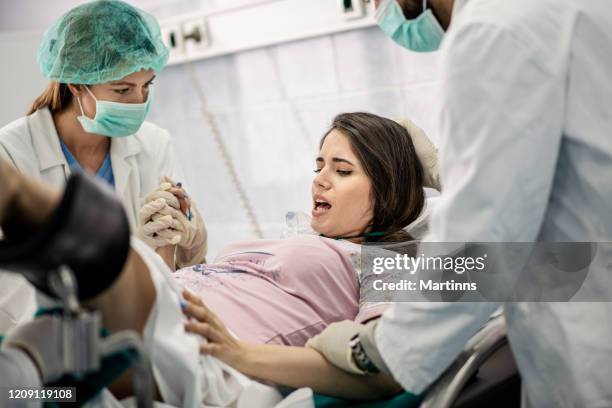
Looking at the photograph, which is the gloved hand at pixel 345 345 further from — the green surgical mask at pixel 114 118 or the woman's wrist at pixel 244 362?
the green surgical mask at pixel 114 118

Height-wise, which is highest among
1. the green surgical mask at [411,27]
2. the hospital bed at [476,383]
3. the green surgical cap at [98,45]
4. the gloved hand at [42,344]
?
the green surgical mask at [411,27]

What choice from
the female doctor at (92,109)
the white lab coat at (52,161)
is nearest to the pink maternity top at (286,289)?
the female doctor at (92,109)

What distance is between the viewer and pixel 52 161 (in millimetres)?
2332

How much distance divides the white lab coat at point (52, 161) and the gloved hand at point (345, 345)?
821mm

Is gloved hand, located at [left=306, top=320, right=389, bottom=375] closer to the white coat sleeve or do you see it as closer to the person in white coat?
the person in white coat

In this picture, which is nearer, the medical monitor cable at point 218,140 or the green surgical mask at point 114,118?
the green surgical mask at point 114,118

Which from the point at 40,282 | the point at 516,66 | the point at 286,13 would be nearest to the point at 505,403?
the point at 516,66

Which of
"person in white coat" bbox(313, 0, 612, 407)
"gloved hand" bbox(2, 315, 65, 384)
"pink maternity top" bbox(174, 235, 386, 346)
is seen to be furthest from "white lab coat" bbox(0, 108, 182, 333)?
"person in white coat" bbox(313, 0, 612, 407)

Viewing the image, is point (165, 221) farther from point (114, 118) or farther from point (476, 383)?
point (476, 383)

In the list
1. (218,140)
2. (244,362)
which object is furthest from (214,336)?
(218,140)

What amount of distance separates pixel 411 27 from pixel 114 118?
1.20 meters

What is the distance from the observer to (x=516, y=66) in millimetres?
1178

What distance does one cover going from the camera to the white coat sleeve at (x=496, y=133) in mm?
1182

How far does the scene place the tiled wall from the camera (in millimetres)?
3102
